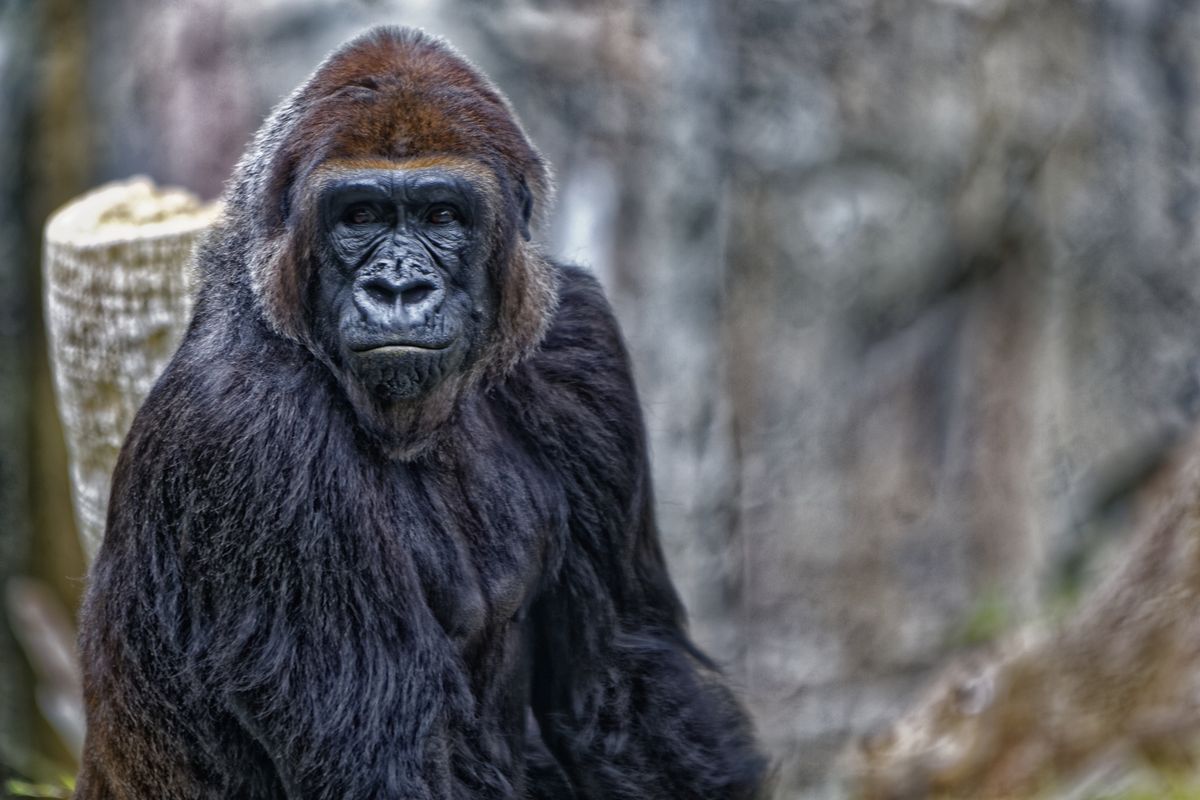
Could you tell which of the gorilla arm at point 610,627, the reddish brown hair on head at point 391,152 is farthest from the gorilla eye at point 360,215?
the gorilla arm at point 610,627

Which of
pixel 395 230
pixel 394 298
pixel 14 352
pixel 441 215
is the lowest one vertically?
pixel 394 298

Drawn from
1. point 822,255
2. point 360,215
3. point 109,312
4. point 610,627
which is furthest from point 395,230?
point 822,255

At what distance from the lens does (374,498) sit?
12.2ft

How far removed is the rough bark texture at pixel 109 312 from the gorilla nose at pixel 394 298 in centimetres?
159

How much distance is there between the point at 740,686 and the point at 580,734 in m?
0.66

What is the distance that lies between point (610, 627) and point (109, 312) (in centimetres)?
215

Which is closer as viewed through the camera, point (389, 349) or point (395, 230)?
point (389, 349)

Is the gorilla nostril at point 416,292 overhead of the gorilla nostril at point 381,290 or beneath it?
overhead

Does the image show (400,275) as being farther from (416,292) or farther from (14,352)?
(14,352)

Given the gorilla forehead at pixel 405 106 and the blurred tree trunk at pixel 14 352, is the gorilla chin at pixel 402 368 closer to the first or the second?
the gorilla forehead at pixel 405 106

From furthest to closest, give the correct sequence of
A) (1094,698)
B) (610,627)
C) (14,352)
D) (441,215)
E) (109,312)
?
(14,352) → (109,312) → (1094,698) → (610,627) → (441,215)

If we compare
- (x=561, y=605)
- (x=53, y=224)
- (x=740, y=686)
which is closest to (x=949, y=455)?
(x=740, y=686)

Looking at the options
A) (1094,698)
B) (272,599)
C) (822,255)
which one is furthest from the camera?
(822,255)

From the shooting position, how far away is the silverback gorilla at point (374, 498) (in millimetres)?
3576
